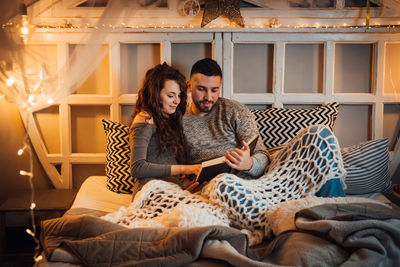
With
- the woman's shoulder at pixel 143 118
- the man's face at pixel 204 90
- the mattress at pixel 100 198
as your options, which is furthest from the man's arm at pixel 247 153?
the mattress at pixel 100 198

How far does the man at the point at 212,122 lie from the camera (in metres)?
2.01

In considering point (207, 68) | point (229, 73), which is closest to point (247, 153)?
point (207, 68)

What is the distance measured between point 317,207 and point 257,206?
0.24 metres

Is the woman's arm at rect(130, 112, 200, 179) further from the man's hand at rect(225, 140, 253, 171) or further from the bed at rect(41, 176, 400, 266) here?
the bed at rect(41, 176, 400, 266)

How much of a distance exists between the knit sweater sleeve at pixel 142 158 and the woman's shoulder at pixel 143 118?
2 cm

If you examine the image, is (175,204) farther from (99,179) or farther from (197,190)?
(99,179)

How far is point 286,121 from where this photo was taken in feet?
6.99

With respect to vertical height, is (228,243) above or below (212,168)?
below

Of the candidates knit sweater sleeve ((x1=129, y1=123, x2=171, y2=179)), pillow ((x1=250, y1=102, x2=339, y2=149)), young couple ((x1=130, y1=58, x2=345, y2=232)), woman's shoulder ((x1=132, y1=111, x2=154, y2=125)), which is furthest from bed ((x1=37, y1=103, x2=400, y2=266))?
→ pillow ((x1=250, y1=102, x2=339, y2=149))

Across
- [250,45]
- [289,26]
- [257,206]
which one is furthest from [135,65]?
[257,206]

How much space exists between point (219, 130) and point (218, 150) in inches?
4.4

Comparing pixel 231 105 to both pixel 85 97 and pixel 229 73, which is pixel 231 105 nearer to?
pixel 229 73

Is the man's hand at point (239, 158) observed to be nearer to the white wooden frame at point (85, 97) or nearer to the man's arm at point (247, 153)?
the man's arm at point (247, 153)

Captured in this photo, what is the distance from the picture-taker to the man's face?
203 centimetres
